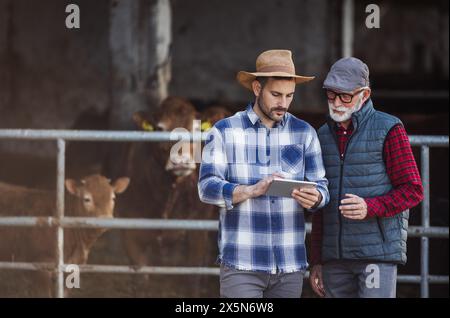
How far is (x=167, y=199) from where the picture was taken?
762 cm

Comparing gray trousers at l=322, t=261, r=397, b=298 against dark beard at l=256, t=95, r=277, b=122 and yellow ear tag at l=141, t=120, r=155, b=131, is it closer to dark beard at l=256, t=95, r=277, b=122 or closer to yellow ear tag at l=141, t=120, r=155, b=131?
dark beard at l=256, t=95, r=277, b=122

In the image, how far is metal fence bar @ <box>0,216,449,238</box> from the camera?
5262mm

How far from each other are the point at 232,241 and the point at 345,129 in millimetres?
673

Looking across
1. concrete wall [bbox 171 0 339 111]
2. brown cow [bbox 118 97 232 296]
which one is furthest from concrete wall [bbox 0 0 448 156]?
brown cow [bbox 118 97 232 296]

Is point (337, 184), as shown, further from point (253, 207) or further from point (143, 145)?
point (143, 145)

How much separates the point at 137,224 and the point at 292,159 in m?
2.04

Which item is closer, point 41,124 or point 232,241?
point 232,241

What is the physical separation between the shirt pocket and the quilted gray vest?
0.54ft

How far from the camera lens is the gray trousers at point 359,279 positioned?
3500 millimetres

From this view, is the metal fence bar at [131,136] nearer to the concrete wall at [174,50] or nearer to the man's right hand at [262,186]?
the man's right hand at [262,186]

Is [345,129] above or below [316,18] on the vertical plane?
below

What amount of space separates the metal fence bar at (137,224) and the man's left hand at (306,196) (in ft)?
6.48

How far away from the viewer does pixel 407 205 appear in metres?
3.44
